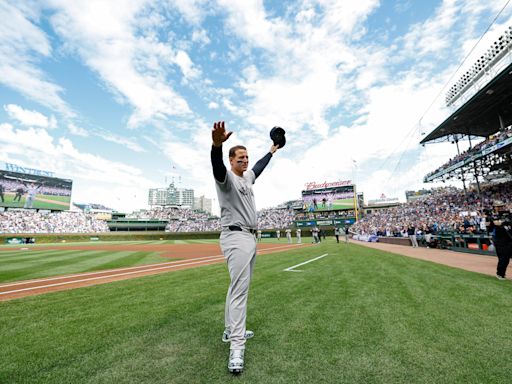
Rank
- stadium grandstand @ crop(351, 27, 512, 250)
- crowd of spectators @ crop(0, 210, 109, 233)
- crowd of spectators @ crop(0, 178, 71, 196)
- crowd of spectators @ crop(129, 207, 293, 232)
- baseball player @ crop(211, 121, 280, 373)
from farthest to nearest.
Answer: crowd of spectators @ crop(129, 207, 293, 232) → crowd of spectators @ crop(0, 178, 71, 196) → crowd of spectators @ crop(0, 210, 109, 233) → stadium grandstand @ crop(351, 27, 512, 250) → baseball player @ crop(211, 121, 280, 373)

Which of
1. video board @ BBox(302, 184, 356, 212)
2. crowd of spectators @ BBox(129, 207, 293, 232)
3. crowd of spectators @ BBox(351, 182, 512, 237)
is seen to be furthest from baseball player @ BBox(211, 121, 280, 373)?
video board @ BBox(302, 184, 356, 212)

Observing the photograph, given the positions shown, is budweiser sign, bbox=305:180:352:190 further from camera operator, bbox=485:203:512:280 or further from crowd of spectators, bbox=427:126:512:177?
camera operator, bbox=485:203:512:280

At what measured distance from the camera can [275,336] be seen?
9.41ft

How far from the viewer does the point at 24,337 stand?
3006mm

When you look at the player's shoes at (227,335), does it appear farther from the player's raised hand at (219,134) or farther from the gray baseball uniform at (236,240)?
the player's raised hand at (219,134)

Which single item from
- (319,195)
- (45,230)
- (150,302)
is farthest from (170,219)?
(150,302)

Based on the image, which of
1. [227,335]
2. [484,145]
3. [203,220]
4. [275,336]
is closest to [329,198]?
[484,145]

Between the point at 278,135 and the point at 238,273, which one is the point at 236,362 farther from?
the point at 278,135

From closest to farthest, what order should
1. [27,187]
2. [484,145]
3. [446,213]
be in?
[484,145]
[446,213]
[27,187]

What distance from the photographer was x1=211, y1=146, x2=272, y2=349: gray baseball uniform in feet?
7.90

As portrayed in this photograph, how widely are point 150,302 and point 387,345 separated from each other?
3.66m

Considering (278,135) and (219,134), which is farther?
(278,135)

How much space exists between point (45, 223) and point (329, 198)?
65.5 metres

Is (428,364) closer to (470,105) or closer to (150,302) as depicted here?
(150,302)
